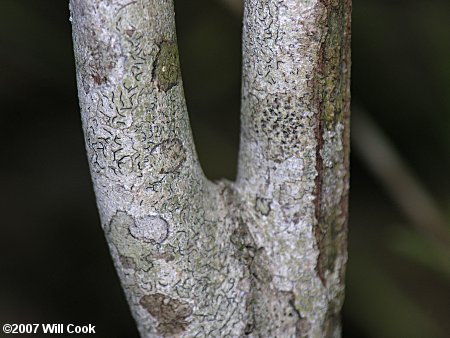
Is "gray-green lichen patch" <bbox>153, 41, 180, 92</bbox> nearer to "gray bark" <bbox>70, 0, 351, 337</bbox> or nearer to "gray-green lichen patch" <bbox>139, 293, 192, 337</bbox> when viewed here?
"gray bark" <bbox>70, 0, 351, 337</bbox>

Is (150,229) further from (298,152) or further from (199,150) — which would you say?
(199,150)

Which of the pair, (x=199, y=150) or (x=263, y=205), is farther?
(x=199, y=150)

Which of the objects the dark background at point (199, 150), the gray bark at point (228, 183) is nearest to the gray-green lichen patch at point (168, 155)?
the gray bark at point (228, 183)

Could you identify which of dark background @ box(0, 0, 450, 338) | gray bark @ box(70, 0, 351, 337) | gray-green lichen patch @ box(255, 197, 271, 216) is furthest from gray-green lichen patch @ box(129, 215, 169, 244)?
dark background @ box(0, 0, 450, 338)

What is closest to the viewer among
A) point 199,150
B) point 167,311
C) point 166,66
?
point 166,66

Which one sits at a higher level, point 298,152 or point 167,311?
point 298,152

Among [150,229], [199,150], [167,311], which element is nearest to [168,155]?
[150,229]

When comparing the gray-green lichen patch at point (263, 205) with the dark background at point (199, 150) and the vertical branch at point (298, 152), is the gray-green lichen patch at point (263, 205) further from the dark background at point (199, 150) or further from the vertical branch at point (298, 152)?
the dark background at point (199, 150)

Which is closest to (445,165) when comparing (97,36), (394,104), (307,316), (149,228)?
(394,104)

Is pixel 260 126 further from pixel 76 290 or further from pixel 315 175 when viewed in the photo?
pixel 76 290
